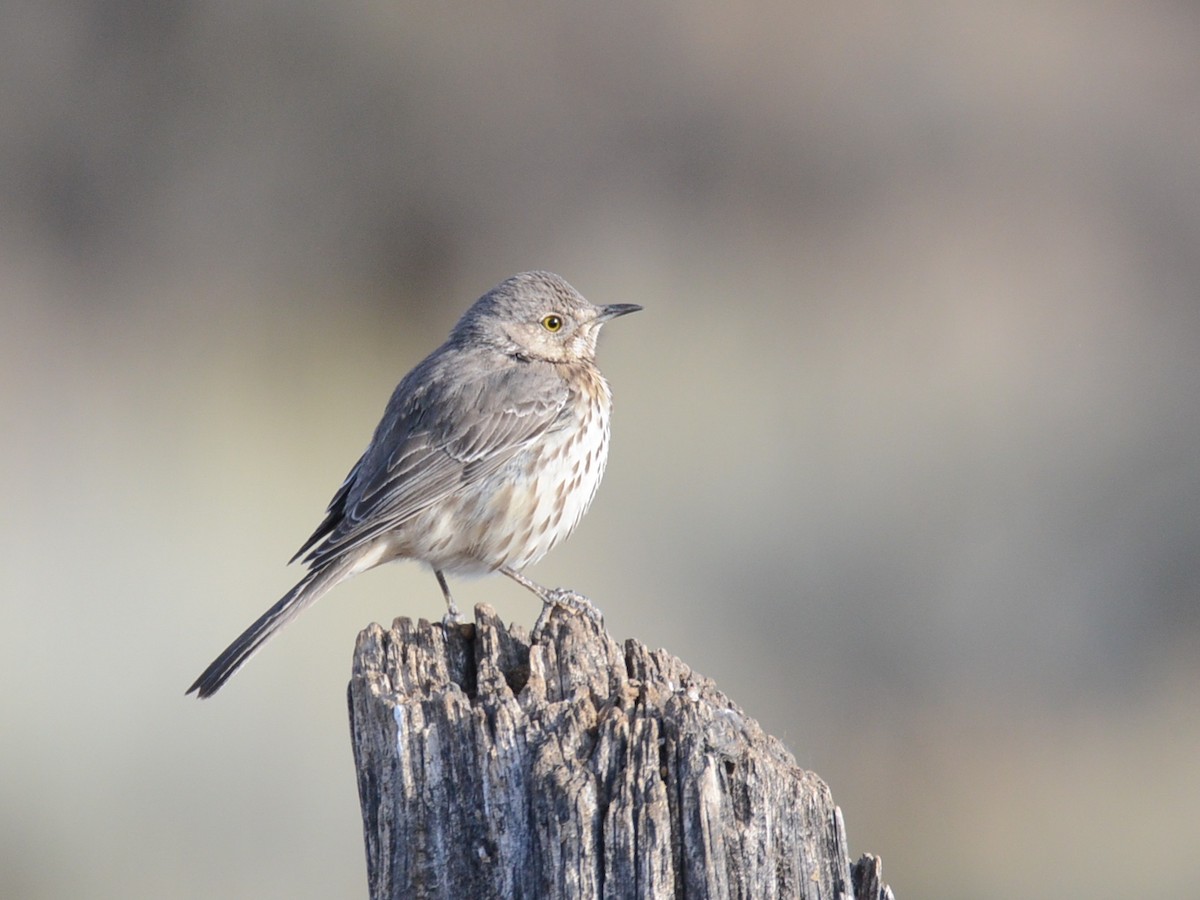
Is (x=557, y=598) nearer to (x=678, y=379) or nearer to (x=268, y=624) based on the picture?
(x=268, y=624)

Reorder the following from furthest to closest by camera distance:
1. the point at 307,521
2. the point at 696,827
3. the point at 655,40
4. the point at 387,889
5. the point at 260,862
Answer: the point at 655,40, the point at 307,521, the point at 260,862, the point at 387,889, the point at 696,827

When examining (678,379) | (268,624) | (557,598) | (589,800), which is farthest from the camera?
(678,379)

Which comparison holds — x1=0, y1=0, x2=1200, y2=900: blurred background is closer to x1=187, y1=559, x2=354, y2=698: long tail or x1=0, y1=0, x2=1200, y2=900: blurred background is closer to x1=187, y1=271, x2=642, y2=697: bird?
x1=187, y1=271, x2=642, y2=697: bird

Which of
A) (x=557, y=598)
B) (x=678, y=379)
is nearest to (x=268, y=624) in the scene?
(x=557, y=598)

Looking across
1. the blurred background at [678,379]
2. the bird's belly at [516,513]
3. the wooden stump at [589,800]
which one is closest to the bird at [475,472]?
the bird's belly at [516,513]

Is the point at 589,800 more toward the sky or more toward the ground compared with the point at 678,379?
more toward the ground

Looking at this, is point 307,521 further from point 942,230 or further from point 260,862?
point 942,230

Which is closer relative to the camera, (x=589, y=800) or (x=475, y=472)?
(x=589, y=800)

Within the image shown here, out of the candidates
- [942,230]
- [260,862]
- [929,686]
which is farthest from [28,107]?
[929,686]
